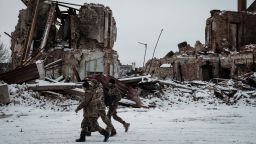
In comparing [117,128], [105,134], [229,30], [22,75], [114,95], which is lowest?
[117,128]

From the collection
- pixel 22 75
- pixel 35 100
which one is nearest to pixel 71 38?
pixel 22 75

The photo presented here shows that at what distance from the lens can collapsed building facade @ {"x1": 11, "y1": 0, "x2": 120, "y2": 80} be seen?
21.0 meters

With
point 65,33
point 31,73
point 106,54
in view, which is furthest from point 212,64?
point 31,73

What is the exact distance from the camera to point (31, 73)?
15422 millimetres

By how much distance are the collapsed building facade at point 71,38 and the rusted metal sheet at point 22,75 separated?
491 cm

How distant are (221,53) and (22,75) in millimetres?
20106

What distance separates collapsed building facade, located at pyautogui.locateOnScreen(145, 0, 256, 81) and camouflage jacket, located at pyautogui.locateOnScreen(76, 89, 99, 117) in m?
20.9

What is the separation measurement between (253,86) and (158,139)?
13.4 m

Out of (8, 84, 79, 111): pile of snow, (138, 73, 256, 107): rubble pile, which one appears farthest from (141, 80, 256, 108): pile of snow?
(8, 84, 79, 111): pile of snow

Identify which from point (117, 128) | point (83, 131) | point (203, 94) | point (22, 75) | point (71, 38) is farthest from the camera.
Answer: point (71, 38)

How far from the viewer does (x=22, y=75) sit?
15.5 m

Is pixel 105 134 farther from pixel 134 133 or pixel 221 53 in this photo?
pixel 221 53

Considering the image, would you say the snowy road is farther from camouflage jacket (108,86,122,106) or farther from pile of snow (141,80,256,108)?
pile of snow (141,80,256,108)

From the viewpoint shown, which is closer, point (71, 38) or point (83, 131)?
point (83, 131)
